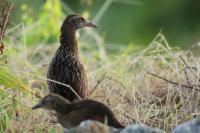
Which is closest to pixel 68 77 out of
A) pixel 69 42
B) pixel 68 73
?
pixel 68 73

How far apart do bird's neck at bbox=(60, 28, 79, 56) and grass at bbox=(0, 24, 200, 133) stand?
0.37 meters

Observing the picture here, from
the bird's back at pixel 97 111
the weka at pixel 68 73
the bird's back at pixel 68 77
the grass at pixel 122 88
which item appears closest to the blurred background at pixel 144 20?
the grass at pixel 122 88

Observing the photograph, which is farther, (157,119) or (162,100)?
(162,100)

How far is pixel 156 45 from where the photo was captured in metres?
9.77

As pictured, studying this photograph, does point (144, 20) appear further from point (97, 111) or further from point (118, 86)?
point (97, 111)

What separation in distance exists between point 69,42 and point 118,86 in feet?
3.67

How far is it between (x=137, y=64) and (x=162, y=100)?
5.73 ft

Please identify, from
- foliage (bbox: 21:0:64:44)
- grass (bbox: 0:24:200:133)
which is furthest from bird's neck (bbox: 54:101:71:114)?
foliage (bbox: 21:0:64:44)

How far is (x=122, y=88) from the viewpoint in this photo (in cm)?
891

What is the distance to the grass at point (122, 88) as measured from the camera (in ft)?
24.6

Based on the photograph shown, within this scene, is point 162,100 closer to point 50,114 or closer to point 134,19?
point 50,114

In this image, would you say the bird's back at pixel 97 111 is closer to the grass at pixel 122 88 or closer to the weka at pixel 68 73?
the grass at pixel 122 88

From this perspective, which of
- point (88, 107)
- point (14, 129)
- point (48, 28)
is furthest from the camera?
point (48, 28)

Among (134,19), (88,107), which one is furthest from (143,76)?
(134,19)
